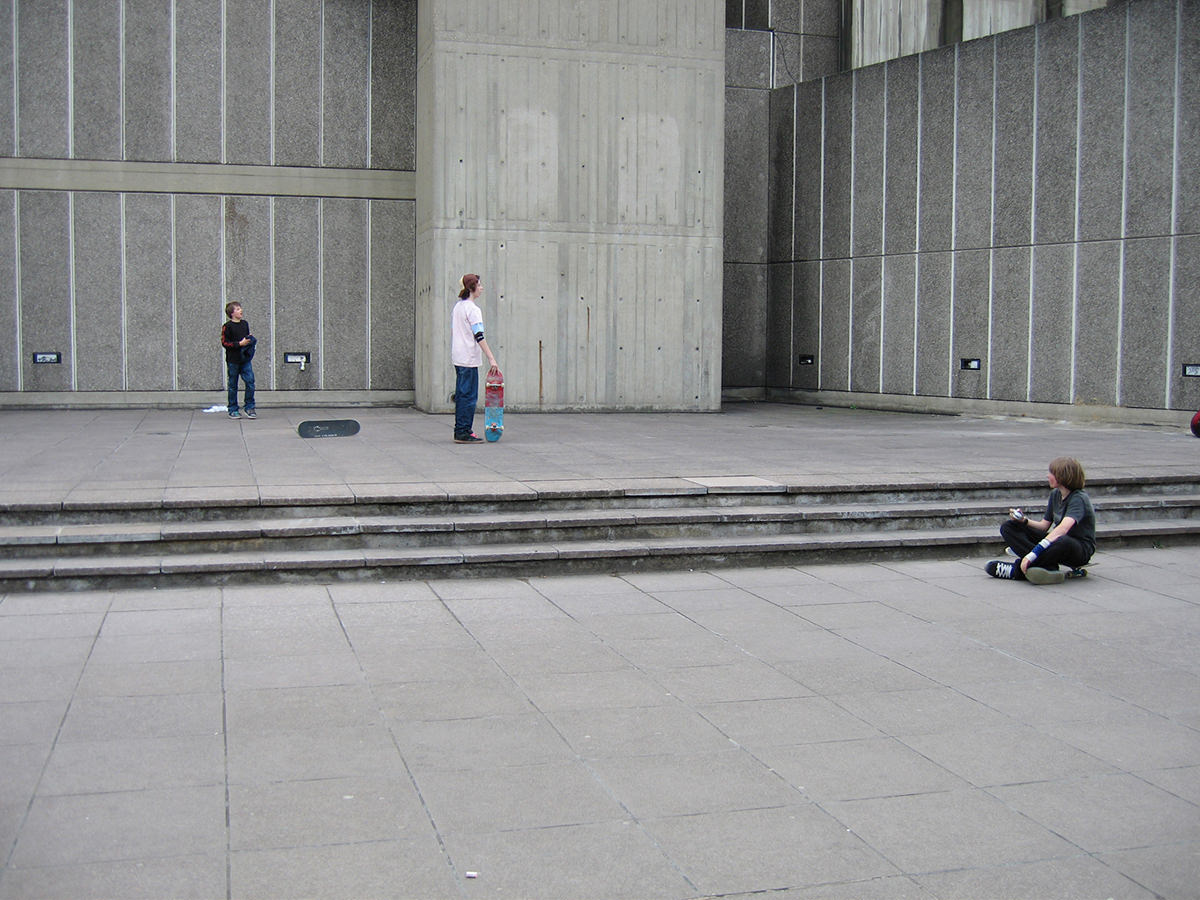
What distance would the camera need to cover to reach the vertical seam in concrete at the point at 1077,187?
1722 cm

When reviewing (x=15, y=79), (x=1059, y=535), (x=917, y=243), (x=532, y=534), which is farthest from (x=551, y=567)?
(x=15, y=79)

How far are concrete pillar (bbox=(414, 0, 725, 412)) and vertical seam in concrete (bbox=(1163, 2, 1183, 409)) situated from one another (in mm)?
6640

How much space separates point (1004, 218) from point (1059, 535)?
11.1m

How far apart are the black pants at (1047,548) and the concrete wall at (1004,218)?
27.7 feet

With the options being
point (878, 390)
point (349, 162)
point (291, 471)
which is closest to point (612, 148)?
point (349, 162)

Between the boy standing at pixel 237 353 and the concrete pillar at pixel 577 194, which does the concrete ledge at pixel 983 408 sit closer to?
the concrete pillar at pixel 577 194

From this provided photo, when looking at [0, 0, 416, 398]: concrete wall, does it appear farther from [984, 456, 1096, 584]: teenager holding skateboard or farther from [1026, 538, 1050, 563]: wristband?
[1026, 538, 1050, 563]: wristband

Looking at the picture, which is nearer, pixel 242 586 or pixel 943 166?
pixel 242 586

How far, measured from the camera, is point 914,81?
19.9 metres

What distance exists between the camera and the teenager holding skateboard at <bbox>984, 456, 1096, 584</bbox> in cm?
854

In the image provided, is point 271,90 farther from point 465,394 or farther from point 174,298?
point 465,394

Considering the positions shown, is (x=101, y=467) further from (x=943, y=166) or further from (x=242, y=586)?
(x=943, y=166)

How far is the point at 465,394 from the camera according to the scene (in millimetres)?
13477

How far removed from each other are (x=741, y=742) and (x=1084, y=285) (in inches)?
545
